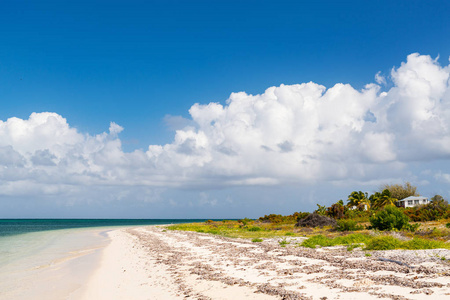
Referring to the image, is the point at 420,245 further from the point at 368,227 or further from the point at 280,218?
the point at 280,218

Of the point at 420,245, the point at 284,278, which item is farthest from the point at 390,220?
the point at 284,278

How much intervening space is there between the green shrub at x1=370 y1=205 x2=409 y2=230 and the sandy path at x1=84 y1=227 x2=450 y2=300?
1906 centimetres

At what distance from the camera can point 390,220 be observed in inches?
1369

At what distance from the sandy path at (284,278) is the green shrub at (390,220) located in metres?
19.1

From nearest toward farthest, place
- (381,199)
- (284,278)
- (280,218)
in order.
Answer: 1. (284,278)
2. (280,218)
3. (381,199)

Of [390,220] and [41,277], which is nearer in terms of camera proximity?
[41,277]

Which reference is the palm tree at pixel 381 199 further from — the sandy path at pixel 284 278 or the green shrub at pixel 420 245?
the sandy path at pixel 284 278

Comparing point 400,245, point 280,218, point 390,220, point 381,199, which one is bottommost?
point 280,218

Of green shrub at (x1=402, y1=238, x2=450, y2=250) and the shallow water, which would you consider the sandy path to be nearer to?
the shallow water

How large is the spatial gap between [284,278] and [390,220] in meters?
26.4

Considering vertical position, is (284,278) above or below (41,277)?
above

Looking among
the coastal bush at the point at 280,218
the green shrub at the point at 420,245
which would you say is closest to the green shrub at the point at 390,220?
the green shrub at the point at 420,245

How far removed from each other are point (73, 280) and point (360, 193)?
10076 centimetres

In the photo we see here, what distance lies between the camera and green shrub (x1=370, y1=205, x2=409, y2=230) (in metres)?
34.5
